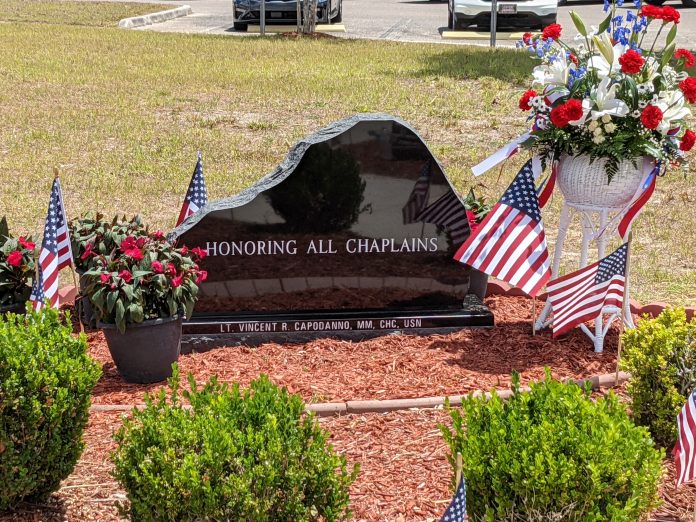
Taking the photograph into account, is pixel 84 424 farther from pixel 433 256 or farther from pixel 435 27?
pixel 435 27

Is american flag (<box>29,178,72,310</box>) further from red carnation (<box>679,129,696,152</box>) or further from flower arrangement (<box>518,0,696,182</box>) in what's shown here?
red carnation (<box>679,129,696,152</box>)

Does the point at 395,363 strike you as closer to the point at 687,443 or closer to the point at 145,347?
the point at 145,347

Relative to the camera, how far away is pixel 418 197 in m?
6.78

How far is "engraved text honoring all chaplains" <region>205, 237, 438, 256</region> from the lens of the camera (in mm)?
6703

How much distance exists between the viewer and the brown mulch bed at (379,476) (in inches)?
185

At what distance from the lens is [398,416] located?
5660 millimetres

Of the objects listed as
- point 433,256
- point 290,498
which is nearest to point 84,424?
point 290,498

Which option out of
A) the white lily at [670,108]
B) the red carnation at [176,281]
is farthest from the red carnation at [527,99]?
the red carnation at [176,281]

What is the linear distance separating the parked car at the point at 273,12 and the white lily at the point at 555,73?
688 inches

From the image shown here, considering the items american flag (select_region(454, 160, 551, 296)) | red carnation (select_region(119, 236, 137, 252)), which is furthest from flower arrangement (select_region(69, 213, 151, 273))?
american flag (select_region(454, 160, 551, 296))

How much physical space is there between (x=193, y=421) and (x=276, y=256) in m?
2.81

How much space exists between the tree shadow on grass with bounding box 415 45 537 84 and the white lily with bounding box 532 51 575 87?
368 inches

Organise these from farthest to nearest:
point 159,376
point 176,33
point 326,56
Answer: point 176,33
point 326,56
point 159,376

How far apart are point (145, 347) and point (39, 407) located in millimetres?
1612
